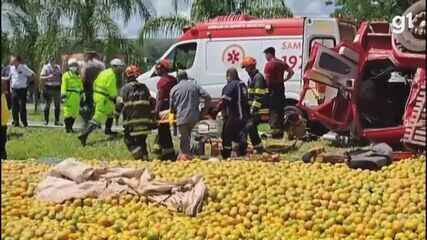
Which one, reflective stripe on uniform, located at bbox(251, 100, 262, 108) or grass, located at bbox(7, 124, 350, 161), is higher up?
reflective stripe on uniform, located at bbox(251, 100, 262, 108)

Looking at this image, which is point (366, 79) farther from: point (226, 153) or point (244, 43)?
point (244, 43)

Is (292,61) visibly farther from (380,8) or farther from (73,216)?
(73,216)

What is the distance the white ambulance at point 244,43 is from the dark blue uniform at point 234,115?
4.97 metres

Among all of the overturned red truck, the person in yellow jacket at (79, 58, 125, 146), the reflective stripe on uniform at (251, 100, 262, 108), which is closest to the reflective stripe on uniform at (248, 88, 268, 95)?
the reflective stripe on uniform at (251, 100, 262, 108)

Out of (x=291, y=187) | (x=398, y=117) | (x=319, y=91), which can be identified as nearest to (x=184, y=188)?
(x=291, y=187)

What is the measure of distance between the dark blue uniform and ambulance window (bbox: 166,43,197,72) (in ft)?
21.7

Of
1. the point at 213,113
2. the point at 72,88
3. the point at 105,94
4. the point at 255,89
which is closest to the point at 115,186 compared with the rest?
the point at 213,113

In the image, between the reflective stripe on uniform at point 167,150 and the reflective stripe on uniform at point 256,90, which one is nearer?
the reflective stripe on uniform at point 167,150

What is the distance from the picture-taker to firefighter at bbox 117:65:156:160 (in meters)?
13.5

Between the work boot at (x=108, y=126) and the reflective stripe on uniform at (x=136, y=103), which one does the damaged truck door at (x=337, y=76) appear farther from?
the work boot at (x=108, y=126)

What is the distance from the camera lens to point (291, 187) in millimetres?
8156

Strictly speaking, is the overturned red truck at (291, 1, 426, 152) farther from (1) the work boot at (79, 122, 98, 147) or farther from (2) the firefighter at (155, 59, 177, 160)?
(1) the work boot at (79, 122, 98, 147)

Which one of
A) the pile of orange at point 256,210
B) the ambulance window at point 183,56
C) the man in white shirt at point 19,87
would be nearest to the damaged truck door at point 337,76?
the pile of orange at point 256,210

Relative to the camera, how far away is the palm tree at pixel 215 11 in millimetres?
27750
